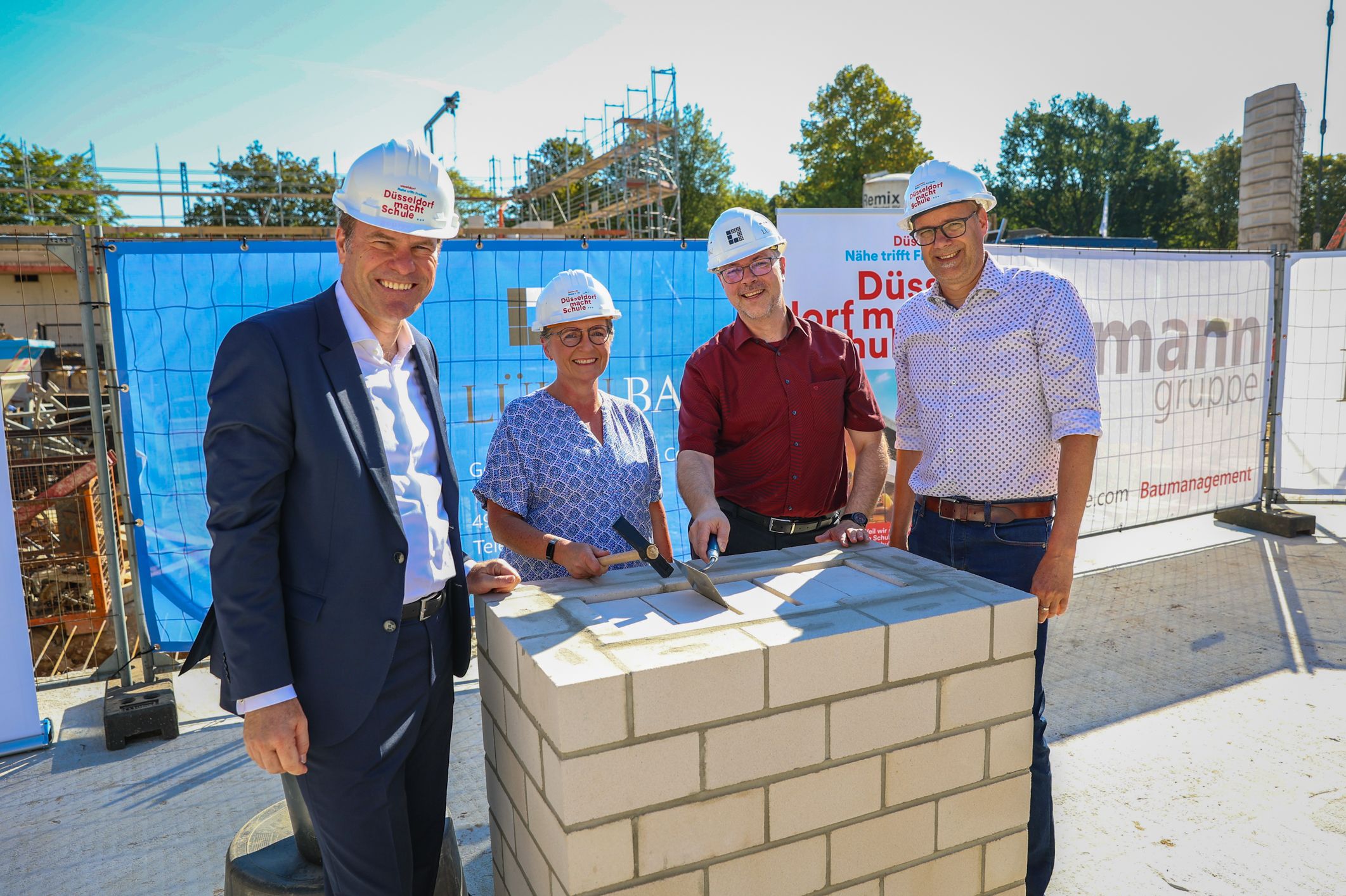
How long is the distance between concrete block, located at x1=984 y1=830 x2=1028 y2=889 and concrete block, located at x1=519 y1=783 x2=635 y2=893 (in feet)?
3.22

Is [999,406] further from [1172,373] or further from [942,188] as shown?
[1172,373]

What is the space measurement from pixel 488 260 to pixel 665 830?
3950 millimetres

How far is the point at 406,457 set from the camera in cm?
201

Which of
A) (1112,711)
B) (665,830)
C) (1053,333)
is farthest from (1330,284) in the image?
(665,830)

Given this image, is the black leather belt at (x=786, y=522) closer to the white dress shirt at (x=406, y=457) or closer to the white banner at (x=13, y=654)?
the white dress shirt at (x=406, y=457)

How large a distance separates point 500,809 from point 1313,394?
8524 mm

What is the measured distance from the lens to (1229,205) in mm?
45375

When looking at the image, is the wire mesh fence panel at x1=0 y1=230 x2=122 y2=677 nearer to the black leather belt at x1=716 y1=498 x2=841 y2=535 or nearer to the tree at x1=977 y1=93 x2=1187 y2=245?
the black leather belt at x1=716 y1=498 x2=841 y2=535

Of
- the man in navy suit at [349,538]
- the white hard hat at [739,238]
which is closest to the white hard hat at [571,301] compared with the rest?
the white hard hat at [739,238]

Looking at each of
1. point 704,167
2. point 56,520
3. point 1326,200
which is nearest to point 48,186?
point 56,520

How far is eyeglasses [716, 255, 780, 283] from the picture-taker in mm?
3176

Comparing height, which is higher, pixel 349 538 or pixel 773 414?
pixel 773 414

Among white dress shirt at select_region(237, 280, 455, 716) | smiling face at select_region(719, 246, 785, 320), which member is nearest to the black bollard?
white dress shirt at select_region(237, 280, 455, 716)

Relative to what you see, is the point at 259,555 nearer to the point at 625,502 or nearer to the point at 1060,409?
the point at 625,502
